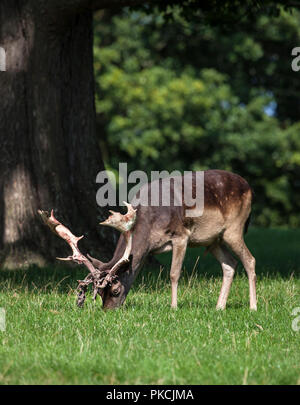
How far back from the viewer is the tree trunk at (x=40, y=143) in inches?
420

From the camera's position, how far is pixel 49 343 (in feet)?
20.3

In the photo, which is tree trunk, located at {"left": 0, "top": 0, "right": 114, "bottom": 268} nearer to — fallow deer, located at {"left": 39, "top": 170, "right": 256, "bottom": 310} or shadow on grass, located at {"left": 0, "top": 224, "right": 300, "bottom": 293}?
shadow on grass, located at {"left": 0, "top": 224, "right": 300, "bottom": 293}

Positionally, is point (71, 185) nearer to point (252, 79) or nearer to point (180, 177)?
point (180, 177)

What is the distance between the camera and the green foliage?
25.0m

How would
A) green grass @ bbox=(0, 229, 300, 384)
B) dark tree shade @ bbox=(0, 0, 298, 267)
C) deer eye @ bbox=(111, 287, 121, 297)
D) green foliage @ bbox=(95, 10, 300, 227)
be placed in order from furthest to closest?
1. green foliage @ bbox=(95, 10, 300, 227)
2. dark tree shade @ bbox=(0, 0, 298, 267)
3. deer eye @ bbox=(111, 287, 121, 297)
4. green grass @ bbox=(0, 229, 300, 384)

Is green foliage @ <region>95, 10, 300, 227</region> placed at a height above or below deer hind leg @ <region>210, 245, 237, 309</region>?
above

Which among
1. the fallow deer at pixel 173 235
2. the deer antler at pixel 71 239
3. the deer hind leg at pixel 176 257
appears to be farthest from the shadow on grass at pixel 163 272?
the deer antler at pixel 71 239

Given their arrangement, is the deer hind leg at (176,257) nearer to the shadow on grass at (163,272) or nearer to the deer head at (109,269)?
the deer head at (109,269)

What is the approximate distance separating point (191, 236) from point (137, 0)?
4.23 m

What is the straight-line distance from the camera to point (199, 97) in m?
24.9

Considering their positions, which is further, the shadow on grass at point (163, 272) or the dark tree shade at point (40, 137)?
the dark tree shade at point (40, 137)

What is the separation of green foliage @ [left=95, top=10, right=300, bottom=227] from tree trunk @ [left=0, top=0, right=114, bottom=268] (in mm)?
13677

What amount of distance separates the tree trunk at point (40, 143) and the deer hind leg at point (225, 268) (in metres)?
2.60

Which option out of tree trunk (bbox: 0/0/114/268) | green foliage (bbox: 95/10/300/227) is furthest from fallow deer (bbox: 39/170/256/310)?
green foliage (bbox: 95/10/300/227)
